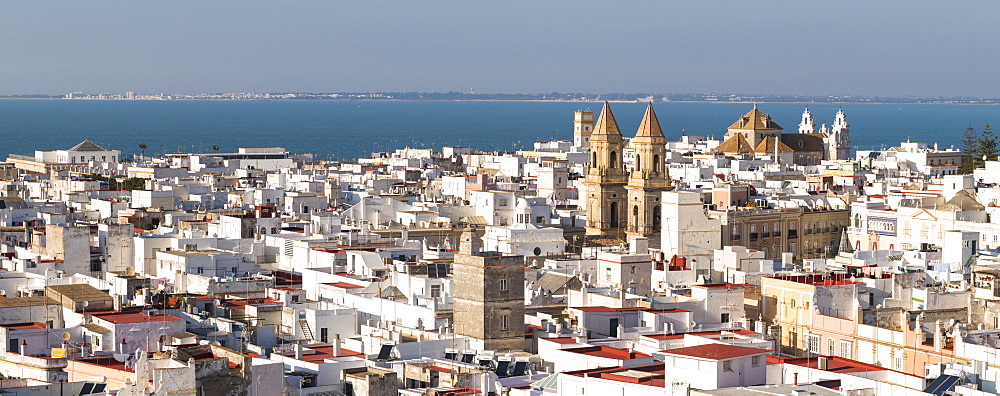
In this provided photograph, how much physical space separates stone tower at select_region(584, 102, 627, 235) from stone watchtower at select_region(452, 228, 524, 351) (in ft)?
79.0

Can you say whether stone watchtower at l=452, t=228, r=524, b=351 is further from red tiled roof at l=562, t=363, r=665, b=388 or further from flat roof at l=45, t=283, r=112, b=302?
flat roof at l=45, t=283, r=112, b=302

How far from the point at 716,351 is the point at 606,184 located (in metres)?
32.0

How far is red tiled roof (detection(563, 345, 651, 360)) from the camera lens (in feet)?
96.4

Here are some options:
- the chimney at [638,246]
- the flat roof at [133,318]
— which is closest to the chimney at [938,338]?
the flat roof at [133,318]

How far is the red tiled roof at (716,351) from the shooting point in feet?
82.8

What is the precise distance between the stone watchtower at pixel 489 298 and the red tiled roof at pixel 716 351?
6890 mm

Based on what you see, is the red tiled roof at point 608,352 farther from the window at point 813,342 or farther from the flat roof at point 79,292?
the flat roof at point 79,292

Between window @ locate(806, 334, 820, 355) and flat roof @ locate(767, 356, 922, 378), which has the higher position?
flat roof @ locate(767, 356, 922, 378)

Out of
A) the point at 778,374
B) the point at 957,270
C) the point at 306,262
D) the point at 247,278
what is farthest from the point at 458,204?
the point at 778,374

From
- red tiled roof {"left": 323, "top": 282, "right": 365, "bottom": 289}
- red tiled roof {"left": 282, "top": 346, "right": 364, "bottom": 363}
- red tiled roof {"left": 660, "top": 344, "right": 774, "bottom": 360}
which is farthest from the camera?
red tiled roof {"left": 323, "top": 282, "right": 365, "bottom": 289}

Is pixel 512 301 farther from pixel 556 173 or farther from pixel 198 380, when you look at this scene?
pixel 556 173

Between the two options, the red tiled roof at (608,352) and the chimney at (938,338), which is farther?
the chimney at (938,338)

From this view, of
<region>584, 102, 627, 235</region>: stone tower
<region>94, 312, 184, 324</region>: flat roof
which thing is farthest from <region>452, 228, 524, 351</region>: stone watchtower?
<region>584, 102, 627, 235</region>: stone tower

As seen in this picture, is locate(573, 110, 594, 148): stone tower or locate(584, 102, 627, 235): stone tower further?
locate(573, 110, 594, 148): stone tower
